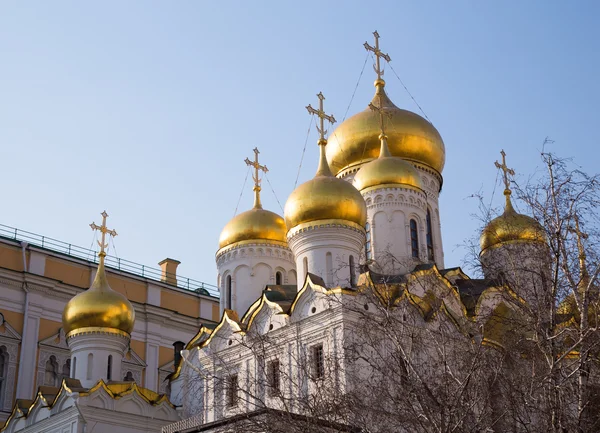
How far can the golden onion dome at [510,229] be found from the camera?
35.3 feet

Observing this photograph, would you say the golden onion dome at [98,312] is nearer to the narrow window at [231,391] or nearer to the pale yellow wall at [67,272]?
the pale yellow wall at [67,272]

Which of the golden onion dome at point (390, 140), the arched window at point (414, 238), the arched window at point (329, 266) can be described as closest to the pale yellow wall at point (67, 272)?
the golden onion dome at point (390, 140)

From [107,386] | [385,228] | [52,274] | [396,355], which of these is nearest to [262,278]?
[385,228]

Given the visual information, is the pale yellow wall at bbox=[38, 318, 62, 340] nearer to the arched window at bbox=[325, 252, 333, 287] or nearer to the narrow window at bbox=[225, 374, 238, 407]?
the arched window at bbox=[325, 252, 333, 287]

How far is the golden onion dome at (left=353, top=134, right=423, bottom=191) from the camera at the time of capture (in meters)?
22.5

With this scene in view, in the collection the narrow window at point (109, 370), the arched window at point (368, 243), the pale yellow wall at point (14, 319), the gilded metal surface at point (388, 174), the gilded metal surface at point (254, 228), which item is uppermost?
the gilded metal surface at point (388, 174)

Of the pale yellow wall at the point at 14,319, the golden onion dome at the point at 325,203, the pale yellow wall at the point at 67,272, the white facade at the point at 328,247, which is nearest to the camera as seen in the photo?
the white facade at the point at 328,247

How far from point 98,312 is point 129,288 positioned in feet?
22.3

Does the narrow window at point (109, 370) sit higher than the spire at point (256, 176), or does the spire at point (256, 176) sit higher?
the spire at point (256, 176)

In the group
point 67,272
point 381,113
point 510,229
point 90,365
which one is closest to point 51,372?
point 67,272

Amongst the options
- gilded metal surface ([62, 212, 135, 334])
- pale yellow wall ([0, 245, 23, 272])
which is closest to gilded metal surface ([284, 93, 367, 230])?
gilded metal surface ([62, 212, 135, 334])

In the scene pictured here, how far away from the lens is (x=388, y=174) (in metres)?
22.5

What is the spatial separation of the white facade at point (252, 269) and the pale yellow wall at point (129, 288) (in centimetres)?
601

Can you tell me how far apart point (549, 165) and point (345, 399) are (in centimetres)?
342
